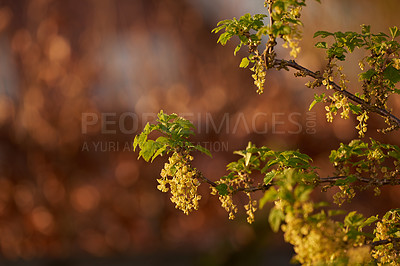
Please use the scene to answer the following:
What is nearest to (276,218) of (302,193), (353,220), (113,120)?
(302,193)

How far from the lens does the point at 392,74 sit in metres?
1.92

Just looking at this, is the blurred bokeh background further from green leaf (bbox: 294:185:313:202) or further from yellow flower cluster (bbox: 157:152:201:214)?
green leaf (bbox: 294:185:313:202)

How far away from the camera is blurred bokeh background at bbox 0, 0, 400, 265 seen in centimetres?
448

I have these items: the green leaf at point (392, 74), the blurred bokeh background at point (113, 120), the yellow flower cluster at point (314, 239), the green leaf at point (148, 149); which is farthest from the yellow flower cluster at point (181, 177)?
the blurred bokeh background at point (113, 120)

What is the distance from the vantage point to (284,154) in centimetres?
189

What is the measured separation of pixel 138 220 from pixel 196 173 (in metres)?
2.87

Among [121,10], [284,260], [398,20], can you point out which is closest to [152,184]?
[284,260]

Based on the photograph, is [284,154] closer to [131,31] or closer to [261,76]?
[261,76]

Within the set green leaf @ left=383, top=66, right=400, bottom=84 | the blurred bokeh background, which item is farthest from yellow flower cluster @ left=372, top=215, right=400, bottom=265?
the blurred bokeh background

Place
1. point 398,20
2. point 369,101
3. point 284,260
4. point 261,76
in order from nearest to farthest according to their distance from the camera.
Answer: point 261,76 < point 369,101 < point 398,20 < point 284,260

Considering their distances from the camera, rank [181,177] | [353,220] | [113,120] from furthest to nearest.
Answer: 1. [113,120]
2. [181,177]
3. [353,220]

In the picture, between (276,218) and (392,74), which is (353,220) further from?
(392,74)

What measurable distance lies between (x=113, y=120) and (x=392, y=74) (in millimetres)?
3141

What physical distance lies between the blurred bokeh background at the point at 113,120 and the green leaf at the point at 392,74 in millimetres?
2416
